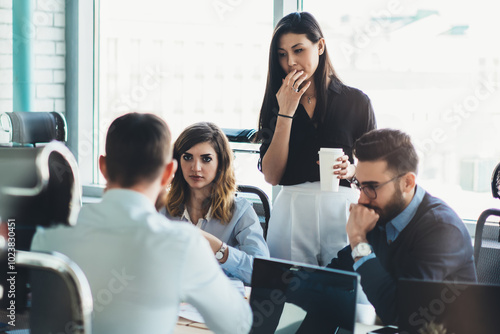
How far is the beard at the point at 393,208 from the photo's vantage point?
1770 mm

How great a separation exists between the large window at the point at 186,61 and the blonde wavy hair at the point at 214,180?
107 cm

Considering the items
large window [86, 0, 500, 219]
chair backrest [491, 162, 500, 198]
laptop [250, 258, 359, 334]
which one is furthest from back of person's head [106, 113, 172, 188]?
large window [86, 0, 500, 219]

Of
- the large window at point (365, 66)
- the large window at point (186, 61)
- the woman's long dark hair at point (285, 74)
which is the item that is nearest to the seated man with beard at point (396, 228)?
the woman's long dark hair at point (285, 74)

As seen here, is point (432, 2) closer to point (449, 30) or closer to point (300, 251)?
point (449, 30)

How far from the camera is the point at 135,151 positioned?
4.09 ft

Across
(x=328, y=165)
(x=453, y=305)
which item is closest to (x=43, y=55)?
(x=328, y=165)

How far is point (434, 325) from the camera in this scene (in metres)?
1.18

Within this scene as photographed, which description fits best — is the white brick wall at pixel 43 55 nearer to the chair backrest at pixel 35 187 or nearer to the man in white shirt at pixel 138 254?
the chair backrest at pixel 35 187

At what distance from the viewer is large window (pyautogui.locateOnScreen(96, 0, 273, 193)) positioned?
3.49 metres

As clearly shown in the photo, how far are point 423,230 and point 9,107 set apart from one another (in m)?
2.82

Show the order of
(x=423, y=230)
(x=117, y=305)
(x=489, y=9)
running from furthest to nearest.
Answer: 1. (x=489, y=9)
2. (x=423, y=230)
3. (x=117, y=305)

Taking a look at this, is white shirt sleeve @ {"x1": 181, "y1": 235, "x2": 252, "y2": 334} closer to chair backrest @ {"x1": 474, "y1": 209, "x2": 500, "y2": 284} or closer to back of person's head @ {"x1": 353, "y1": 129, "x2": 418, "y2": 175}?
back of person's head @ {"x1": 353, "y1": 129, "x2": 418, "y2": 175}

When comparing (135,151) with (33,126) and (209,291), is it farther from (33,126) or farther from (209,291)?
(33,126)

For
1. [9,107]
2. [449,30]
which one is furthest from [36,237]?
[9,107]
